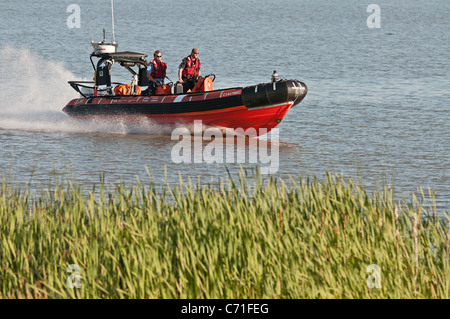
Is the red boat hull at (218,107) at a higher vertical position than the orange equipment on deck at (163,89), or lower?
lower

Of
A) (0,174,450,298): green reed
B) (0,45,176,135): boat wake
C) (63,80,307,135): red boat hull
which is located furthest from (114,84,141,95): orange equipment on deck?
(0,174,450,298): green reed

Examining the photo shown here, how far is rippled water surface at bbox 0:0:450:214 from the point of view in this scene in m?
13.0

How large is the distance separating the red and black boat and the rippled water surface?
1.36 feet

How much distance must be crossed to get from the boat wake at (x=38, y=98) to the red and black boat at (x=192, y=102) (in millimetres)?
258

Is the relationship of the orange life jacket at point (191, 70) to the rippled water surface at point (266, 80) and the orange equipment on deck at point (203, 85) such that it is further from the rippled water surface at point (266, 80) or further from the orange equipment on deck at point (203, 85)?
the rippled water surface at point (266, 80)

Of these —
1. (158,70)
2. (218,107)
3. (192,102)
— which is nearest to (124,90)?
(158,70)

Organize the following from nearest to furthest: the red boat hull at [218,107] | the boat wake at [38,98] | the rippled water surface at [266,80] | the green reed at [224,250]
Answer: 1. the green reed at [224,250]
2. the rippled water surface at [266,80]
3. the red boat hull at [218,107]
4. the boat wake at [38,98]

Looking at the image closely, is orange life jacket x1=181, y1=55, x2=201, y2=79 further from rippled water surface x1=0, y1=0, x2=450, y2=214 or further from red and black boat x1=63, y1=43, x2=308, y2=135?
rippled water surface x1=0, y1=0, x2=450, y2=214

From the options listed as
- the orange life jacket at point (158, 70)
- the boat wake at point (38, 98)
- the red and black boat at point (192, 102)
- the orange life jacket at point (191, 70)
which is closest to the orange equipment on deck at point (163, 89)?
the red and black boat at point (192, 102)

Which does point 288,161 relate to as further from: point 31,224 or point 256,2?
point 256,2

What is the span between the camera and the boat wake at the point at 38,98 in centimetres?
1714

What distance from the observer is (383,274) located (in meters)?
5.97

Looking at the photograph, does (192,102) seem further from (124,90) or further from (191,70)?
(124,90)

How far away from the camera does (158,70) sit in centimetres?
1617
